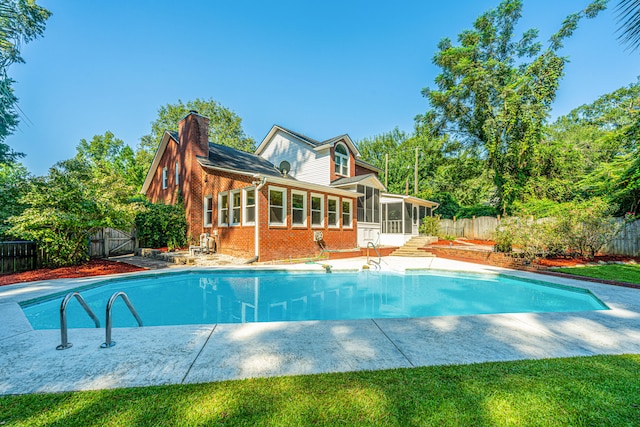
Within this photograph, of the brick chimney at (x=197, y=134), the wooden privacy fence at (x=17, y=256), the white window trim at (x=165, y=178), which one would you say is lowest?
the wooden privacy fence at (x=17, y=256)

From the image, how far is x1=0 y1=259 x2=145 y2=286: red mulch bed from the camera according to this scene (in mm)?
7508

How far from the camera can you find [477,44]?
19.4 meters

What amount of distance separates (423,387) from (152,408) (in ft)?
7.54

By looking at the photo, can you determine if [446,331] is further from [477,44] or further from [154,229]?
[477,44]

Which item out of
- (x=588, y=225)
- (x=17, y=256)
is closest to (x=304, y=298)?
(x=17, y=256)

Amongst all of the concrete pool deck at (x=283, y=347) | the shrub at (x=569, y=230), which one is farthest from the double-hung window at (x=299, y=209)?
the shrub at (x=569, y=230)

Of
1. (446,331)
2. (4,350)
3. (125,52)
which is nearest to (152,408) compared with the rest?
(4,350)

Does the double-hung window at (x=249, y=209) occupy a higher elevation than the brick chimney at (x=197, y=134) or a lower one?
lower

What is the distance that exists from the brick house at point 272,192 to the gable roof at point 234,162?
8cm

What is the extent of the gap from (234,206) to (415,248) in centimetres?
1064

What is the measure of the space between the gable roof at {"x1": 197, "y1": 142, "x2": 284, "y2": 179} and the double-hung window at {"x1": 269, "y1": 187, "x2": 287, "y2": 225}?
2415 mm

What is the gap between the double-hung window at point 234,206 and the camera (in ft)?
39.9

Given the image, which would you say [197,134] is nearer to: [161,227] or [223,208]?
[223,208]

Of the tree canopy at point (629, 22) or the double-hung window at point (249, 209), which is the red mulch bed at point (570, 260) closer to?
the tree canopy at point (629, 22)
